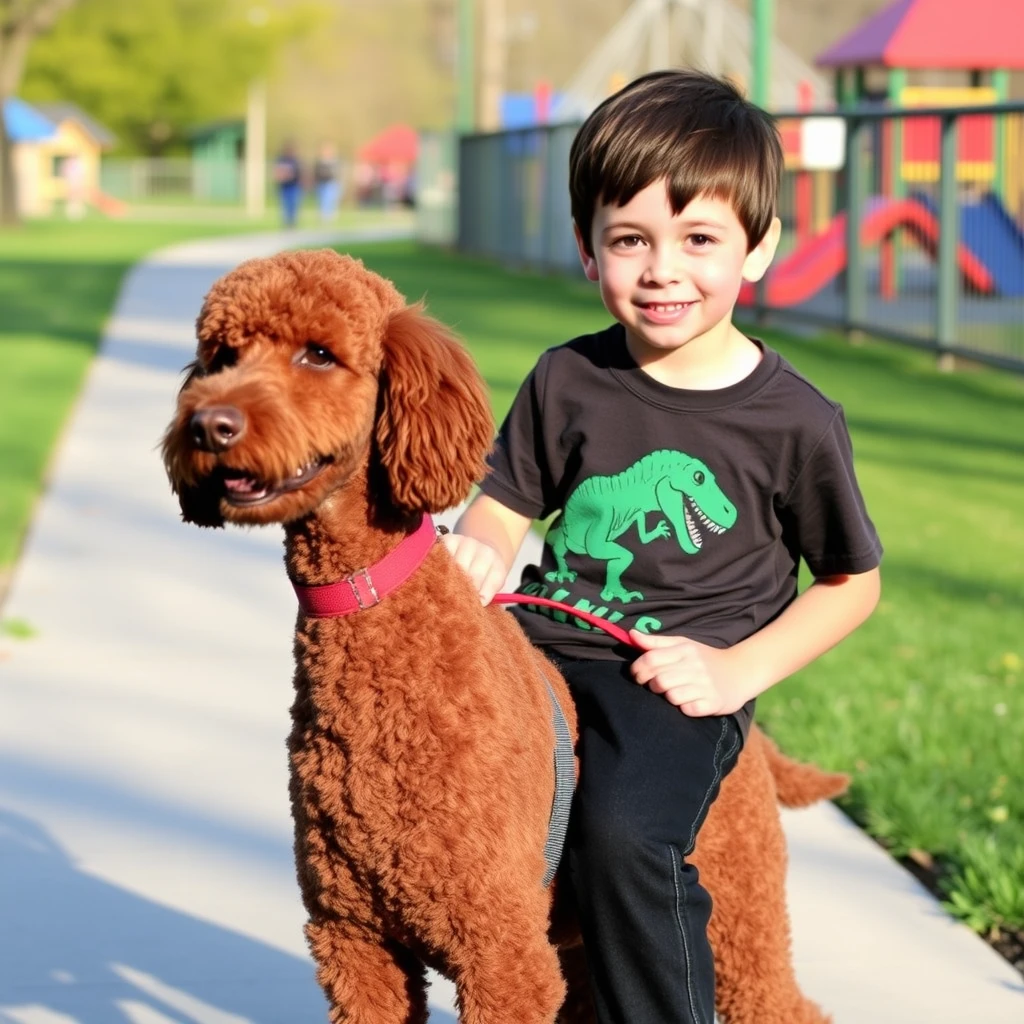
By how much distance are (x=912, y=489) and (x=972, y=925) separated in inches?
213

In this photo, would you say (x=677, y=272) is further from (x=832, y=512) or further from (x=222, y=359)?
(x=222, y=359)

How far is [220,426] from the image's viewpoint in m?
2.26

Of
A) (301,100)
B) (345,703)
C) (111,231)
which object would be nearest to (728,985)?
(345,703)

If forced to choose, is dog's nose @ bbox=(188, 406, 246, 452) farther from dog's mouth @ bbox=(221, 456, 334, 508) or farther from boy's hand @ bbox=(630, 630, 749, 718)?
boy's hand @ bbox=(630, 630, 749, 718)

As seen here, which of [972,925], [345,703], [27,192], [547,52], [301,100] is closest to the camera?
[345,703]

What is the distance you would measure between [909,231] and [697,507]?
1395 centimetres

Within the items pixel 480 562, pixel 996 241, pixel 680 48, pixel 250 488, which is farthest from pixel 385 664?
pixel 680 48

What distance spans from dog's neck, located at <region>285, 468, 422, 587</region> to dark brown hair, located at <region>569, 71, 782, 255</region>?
736 mm

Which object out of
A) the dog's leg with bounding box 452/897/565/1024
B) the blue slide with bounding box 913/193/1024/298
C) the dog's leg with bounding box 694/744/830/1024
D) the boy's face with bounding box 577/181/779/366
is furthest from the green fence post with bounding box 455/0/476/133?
the dog's leg with bounding box 452/897/565/1024

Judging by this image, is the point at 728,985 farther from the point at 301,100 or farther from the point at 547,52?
the point at 301,100

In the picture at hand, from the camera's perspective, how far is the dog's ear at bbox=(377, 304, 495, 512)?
2.45 meters

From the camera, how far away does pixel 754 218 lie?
294 centimetres

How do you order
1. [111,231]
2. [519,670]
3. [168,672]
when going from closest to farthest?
[519,670] → [168,672] → [111,231]

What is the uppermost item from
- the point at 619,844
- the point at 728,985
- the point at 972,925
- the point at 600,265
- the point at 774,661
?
the point at 600,265
